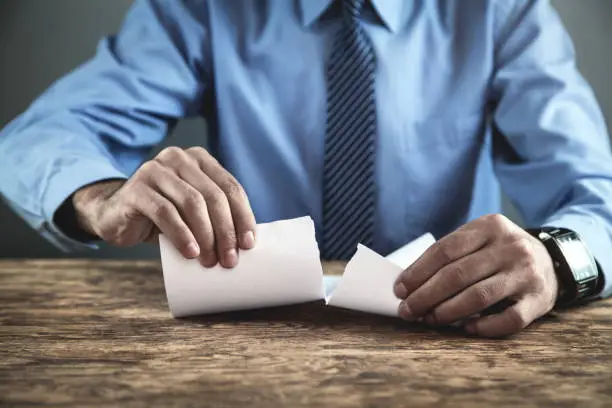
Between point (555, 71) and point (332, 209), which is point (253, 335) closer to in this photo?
point (332, 209)

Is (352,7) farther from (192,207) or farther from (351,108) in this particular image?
(192,207)

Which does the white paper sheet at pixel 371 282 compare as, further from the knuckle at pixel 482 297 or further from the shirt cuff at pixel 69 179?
the shirt cuff at pixel 69 179

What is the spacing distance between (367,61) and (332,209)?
0.25 meters

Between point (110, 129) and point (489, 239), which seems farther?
point (110, 129)

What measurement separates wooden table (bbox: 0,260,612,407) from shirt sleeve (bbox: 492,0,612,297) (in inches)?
12.6

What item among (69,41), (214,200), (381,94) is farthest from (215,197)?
(69,41)

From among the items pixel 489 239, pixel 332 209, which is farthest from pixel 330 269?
pixel 489 239

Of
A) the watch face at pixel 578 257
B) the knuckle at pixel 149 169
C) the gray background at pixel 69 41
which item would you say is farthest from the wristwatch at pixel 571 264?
the gray background at pixel 69 41

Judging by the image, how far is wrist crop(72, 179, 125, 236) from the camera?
0.85 metres

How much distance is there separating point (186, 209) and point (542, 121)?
653 mm

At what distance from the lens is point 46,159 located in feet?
3.14

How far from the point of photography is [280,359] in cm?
57

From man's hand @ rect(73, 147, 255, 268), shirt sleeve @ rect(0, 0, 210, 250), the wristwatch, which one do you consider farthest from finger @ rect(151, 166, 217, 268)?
the wristwatch

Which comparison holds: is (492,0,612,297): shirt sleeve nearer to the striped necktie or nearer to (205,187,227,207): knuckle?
the striped necktie
